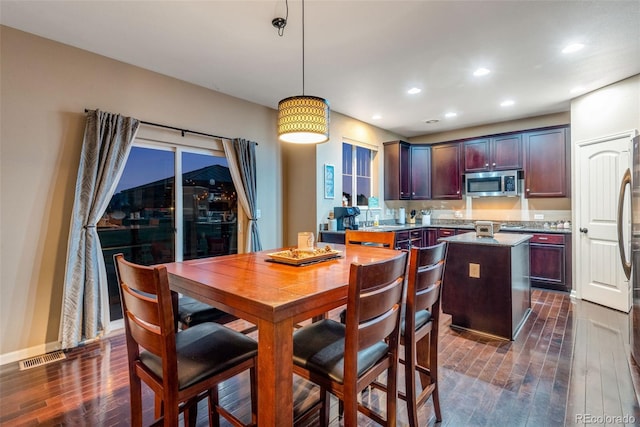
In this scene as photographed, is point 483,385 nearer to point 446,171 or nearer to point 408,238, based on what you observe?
point 408,238

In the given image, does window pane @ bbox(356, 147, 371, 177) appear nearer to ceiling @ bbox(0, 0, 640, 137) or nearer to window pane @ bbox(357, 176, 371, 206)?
window pane @ bbox(357, 176, 371, 206)

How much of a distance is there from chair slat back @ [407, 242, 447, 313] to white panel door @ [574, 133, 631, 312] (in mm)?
3255

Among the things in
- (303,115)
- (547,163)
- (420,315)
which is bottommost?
(420,315)

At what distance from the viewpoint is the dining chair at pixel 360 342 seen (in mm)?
1195

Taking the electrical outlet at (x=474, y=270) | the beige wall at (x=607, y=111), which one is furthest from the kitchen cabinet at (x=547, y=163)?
the electrical outlet at (x=474, y=270)

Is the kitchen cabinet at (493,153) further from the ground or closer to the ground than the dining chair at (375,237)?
further from the ground

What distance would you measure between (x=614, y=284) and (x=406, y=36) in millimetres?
3811

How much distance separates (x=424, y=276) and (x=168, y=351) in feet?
3.92

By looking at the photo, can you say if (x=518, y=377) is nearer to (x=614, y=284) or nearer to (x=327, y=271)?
(x=327, y=271)

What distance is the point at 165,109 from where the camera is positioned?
348 centimetres

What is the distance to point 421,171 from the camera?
6.05m

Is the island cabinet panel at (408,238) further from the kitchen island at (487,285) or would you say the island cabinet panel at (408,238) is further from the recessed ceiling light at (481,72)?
the recessed ceiling light at (481,72)

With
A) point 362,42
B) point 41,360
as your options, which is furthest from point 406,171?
point 41,360

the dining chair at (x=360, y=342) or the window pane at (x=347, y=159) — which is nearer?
the dining chair at (x=360, y=342)
